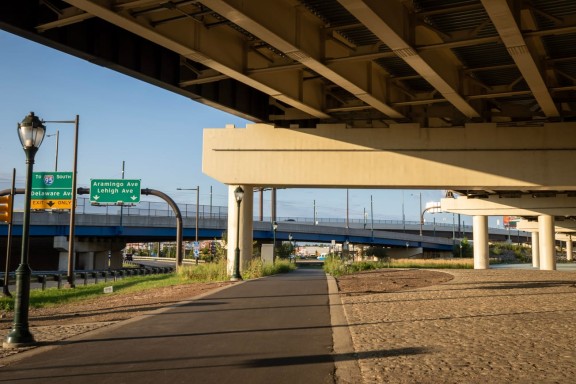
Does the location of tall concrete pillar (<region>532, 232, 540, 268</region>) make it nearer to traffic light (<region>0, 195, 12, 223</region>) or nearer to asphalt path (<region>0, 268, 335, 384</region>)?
traffic light (<region>0, 195, 12, 223</region>)

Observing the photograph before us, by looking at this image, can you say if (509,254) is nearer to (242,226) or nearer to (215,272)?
(242,226)

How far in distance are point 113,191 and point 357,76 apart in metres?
29.4

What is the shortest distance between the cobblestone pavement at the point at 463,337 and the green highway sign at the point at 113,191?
2847 cm

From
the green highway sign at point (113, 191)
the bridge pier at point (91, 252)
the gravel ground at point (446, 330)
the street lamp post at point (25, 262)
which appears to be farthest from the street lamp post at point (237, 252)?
the bridge pier at point (91, 252)

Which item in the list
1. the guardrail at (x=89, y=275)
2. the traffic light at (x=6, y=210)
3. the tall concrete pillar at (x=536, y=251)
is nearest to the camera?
the traffic light at (x=6, y=210)

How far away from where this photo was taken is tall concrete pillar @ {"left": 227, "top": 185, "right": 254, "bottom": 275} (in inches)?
1009

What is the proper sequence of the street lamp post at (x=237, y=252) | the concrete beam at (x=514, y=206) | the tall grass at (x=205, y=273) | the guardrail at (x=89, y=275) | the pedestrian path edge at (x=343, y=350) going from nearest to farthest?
the pedestrian path edge at (x=343, y=350) → the street lamp post at (x=237, y=252) → the tall grass at (x=205, y=273) → the guardrail at (x=89, y=275) → the concrete beam at (x=514, y=206)

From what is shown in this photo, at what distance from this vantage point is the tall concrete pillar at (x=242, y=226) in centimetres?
2562

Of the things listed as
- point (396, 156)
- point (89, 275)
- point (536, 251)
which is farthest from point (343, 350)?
point (536, 251)

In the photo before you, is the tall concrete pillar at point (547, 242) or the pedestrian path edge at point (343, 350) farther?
the tall concrete pillar at point (547, 242)

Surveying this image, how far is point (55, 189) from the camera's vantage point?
35.2 m

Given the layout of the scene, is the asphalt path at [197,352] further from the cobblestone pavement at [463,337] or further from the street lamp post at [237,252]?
the street lamp post at [237,252]

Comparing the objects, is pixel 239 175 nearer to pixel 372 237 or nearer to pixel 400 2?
pixel 400 2

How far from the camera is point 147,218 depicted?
6538cm
